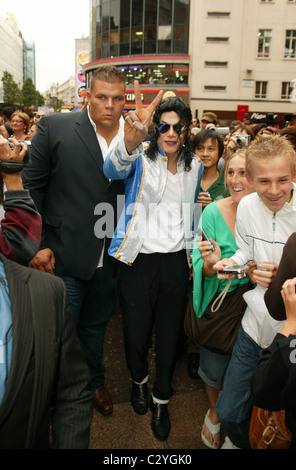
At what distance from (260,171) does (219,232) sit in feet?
2.02

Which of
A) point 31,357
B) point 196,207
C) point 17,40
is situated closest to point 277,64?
point 196,207

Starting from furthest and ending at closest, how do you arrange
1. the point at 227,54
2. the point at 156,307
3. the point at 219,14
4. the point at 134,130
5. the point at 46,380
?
1. the point at 227,54
2. the point at 219,14
3. the point at 156,307
4. the point at 134,130
5. the point at 46,380

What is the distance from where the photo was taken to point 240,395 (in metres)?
2.14

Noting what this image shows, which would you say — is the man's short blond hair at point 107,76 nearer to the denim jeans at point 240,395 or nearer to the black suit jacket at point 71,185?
the black suit jacket at point 71,185

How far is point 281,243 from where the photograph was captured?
76.7 inches

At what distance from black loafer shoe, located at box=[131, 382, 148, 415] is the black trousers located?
2.6 inches

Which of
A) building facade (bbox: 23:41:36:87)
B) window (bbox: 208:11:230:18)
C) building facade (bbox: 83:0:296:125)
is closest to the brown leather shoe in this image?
building facade (bbox: 83:0:296:125)

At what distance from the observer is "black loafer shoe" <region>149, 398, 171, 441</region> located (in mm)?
2592

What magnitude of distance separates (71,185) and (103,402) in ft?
5.41

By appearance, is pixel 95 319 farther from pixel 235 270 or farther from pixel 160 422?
pixel 235 270

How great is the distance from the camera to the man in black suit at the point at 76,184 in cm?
259

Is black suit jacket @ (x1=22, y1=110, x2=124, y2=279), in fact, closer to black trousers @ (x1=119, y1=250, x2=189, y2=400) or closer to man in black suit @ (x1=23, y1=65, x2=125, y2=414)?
man in black suit @ (x1=23, y1=65, x2=125, y2=414)

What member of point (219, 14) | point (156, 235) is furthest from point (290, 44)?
point (156, 235)

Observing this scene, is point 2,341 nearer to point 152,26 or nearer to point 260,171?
point 260,171
